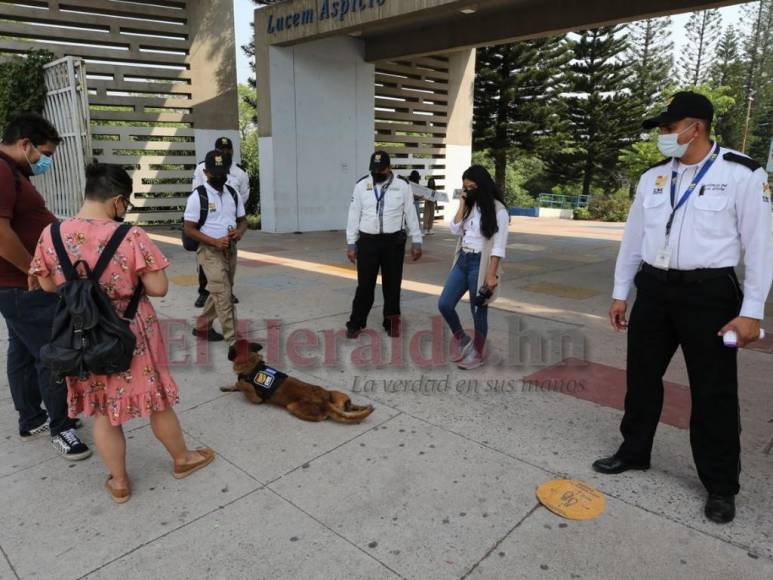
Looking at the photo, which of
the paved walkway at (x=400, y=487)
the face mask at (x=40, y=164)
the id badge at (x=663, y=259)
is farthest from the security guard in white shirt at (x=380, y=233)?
the id badge at (x=663, y=259)

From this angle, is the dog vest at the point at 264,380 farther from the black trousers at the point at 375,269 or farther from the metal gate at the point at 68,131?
the metal gate at the point at 68,131

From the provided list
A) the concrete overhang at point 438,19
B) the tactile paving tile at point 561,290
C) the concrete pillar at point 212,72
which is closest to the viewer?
the tactile paving tile at point 561,290

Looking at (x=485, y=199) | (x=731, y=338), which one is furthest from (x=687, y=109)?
(x=485, y=199)

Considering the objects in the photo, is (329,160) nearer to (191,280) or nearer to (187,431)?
(191,280)

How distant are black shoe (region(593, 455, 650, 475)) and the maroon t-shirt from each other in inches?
126

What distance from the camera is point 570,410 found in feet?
12.4

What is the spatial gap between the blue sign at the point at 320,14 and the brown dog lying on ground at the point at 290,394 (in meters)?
8.22

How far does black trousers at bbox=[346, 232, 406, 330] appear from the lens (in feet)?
16.9

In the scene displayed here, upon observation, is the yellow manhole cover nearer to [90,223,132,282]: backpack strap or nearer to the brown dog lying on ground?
the brown dog lying on ground

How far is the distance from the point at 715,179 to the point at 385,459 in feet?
7.05

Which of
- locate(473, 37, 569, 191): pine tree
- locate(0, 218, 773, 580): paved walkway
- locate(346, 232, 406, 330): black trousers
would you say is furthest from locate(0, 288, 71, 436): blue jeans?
locate(473, 37, 569, 191): pine tree

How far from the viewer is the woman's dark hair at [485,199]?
4.21m

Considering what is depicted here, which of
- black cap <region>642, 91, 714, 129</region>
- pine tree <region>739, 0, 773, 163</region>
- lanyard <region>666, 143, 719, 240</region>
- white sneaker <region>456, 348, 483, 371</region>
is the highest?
pine tree <region>739, 0, 773, 163</region>

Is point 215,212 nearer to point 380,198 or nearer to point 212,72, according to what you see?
point 380,198
